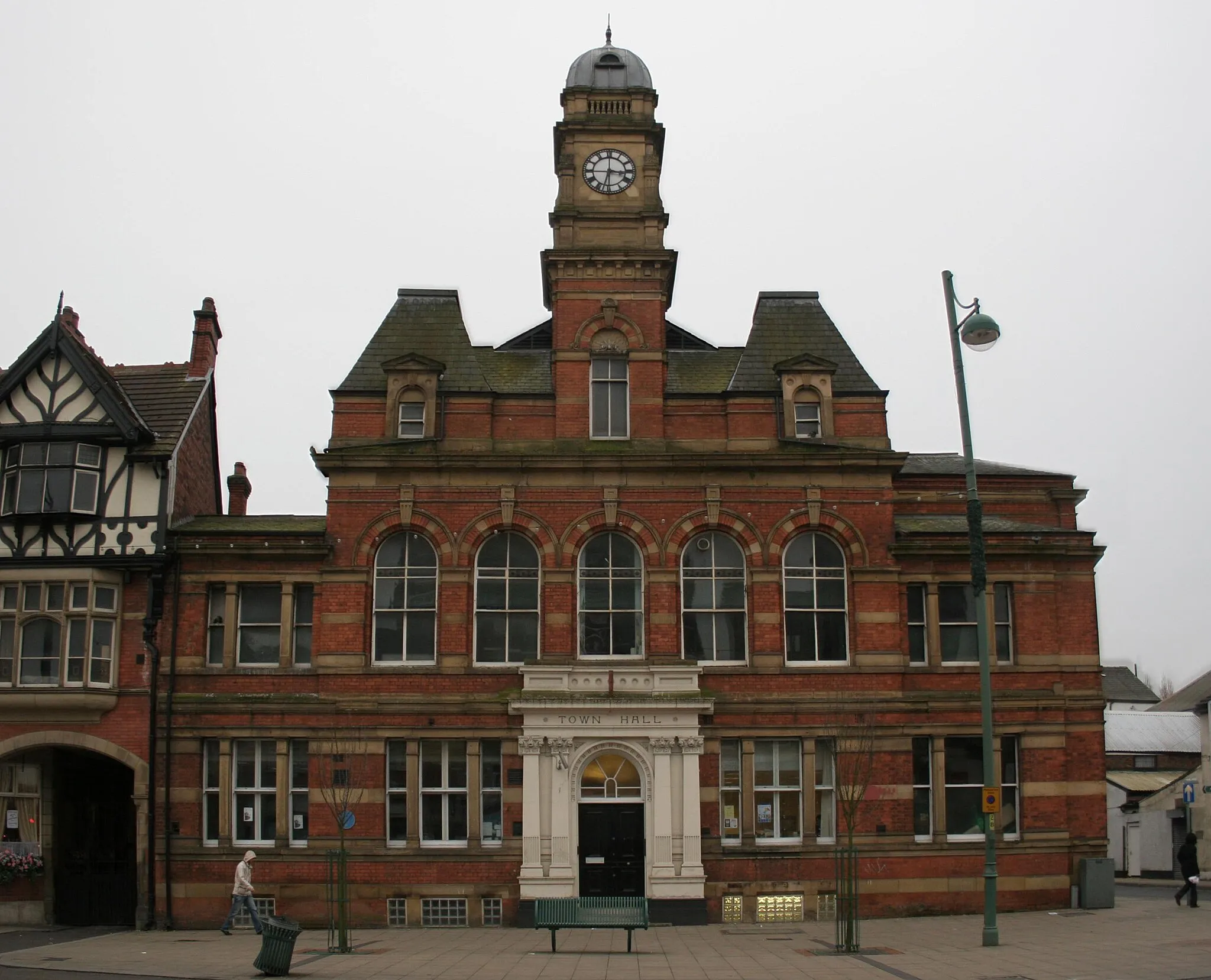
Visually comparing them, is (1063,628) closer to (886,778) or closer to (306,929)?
(886,778)

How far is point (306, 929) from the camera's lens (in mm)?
26766

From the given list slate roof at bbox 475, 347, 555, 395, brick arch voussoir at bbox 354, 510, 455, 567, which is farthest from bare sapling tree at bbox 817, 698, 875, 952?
slate roof at bbox 475, 347, 555, 395

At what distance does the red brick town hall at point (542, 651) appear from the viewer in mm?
27031

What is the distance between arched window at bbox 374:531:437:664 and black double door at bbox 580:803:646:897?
16.6ft

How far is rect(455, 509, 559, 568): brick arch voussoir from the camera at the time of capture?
28.3 m

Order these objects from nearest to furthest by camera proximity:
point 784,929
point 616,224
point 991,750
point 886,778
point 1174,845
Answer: point 991,750, point 784,929, point 886,778, point 616,224, point 1174,845

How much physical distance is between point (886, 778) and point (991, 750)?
22.0 feet

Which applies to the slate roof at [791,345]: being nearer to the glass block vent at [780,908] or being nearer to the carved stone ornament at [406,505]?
the carved stone ornament at [406,505]

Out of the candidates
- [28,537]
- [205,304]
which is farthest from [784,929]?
[205,304]

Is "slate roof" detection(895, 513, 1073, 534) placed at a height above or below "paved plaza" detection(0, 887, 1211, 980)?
above

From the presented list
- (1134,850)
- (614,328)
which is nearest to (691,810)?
(614,328)

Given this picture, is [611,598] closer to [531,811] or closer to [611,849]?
[531,811]

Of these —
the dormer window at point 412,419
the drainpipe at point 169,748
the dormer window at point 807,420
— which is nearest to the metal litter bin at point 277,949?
A: the drainpipe at point 169,748

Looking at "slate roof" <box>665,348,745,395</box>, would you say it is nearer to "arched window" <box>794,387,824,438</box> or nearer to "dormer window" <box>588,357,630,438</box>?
"dormer window" <box>588,357,630,438</box>
